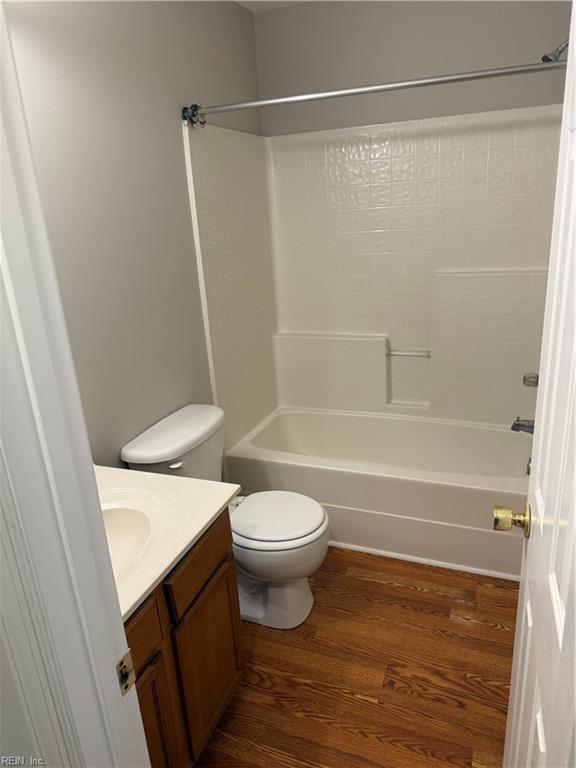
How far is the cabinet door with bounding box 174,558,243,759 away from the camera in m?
1.41

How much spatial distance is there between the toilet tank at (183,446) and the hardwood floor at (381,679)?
27.1 inches

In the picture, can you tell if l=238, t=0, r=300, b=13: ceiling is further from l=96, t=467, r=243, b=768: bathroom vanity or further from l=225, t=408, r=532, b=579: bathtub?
l=96, t=467, r=243, b=768: bathroom vanity

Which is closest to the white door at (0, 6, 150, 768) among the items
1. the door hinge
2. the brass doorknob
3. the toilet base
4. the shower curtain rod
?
the door hinge

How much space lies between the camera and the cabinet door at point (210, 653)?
1.41 m

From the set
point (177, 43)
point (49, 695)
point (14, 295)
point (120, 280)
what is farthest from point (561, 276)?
point (177, 43)

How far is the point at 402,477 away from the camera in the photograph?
93.0 inches

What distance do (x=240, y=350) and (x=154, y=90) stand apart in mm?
1255

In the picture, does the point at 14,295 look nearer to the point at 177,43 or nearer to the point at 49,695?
the point at 49,695

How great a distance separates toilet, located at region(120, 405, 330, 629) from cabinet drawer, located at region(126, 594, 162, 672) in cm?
68

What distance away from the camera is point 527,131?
2.47 meters

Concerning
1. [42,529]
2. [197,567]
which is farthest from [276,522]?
[42,529]

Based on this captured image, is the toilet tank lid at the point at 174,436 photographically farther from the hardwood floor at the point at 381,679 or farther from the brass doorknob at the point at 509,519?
the brass doorknob at the point at 509,519

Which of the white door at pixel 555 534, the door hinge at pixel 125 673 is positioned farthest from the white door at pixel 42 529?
the white door at pixel 555 534

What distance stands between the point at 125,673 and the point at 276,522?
1.26m
